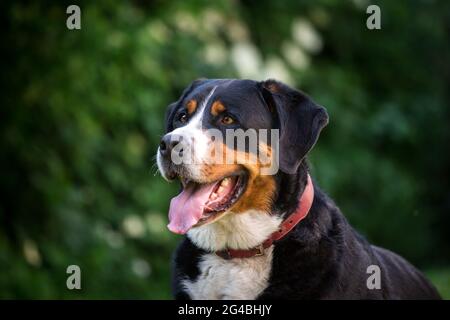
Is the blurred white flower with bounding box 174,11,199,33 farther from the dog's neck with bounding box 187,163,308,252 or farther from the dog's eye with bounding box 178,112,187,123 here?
the dog's neck with bounding box 187,163,308,252

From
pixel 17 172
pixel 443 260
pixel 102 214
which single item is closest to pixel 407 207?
pixel 443 260

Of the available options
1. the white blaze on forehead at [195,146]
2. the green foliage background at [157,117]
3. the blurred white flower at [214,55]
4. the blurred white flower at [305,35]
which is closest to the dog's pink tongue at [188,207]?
the white blaze on forehead at [195,146]

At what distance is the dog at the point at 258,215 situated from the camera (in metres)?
4.34

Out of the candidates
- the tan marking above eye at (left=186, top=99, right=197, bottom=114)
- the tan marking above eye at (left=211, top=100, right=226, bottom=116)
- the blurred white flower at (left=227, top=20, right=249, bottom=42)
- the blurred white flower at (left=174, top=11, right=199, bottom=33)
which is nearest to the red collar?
the tan marking above eye at (left=211, top=100, right=226, bottom=116)

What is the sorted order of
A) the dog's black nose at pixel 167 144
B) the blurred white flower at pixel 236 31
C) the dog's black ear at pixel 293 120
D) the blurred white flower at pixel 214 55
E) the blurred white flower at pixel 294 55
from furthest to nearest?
the blurred white flower at pixel 294 55 → the blurred white flower at pixel 236 31 → the blurred white flower at pixel 214 55 → the dog's black ear at pixel 293 120 → the dog's black nose at pixel 167 144

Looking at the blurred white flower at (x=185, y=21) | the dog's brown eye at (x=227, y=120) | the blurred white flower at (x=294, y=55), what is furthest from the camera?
the blurred white flower at (x=294, y=55)

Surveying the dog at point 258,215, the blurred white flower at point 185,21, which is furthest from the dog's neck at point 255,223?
the blurred white flower at point 185,21

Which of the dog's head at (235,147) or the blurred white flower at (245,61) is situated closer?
the dog's head at (235,147)

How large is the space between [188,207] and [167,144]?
36 centimetres

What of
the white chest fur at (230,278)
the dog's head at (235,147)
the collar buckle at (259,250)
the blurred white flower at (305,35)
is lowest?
the white chest fur at (230,278)

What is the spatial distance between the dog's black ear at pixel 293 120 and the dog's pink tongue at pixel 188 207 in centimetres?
44

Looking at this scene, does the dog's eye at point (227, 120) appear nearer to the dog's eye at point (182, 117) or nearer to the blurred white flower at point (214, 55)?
the dog's eye at point (182, 117)

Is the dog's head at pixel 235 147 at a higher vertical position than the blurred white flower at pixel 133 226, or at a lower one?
higher
